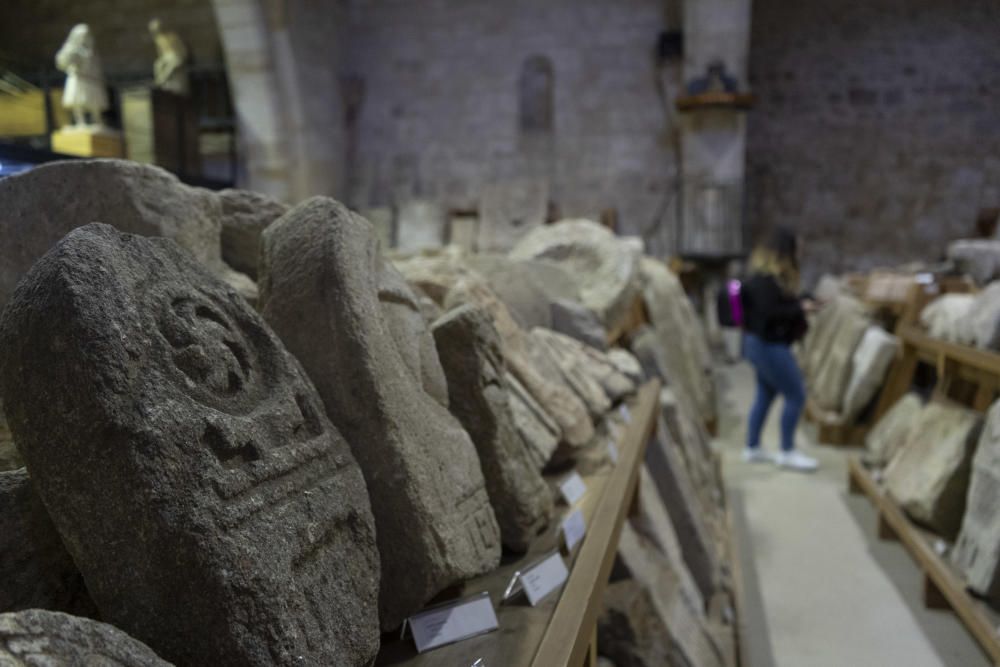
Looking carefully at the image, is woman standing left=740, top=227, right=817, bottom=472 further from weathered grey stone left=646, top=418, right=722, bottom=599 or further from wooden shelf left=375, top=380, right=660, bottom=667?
wooden shelf left=375, top=380, right=660, bottom=667

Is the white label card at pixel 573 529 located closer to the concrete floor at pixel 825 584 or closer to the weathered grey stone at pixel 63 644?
the weathered grey stone at pixel 63 644

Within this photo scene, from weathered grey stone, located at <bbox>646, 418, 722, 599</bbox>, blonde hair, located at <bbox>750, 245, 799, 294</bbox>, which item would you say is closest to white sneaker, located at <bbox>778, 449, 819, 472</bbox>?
blonde hair, located at <bbox>750, 245, 799, 294</bbox>

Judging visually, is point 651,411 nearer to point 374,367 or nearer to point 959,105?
point 374,367

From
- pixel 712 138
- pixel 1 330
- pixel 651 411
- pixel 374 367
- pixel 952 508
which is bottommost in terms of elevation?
pixel 952 508

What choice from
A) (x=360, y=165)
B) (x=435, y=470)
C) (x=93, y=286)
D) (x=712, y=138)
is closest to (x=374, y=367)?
(x=435, y=470)

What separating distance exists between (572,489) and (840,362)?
194 inches

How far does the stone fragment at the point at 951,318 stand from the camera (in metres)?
3.53

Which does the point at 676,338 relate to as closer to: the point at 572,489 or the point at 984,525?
the point at 984,525

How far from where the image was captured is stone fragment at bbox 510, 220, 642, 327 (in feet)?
13.8

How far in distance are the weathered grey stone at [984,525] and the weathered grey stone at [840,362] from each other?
128 inches

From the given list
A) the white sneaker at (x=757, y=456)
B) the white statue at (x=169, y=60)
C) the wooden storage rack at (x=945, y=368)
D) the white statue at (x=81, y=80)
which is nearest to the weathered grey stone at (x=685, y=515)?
the wooden storage rack at (x=945, y=368)

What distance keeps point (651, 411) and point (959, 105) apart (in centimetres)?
1046

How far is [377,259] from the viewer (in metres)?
1.58

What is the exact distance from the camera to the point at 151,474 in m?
0.87
